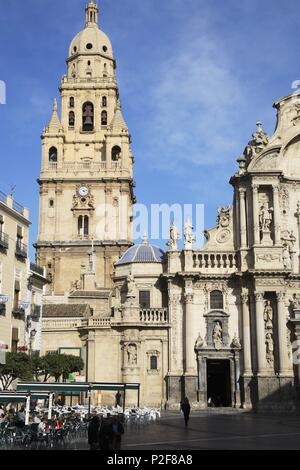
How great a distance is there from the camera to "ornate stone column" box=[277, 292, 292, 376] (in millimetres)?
46375

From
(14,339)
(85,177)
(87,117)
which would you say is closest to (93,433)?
(14,339)

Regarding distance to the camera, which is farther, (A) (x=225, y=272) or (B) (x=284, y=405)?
(A) (x=225, y=272)

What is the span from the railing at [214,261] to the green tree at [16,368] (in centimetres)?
1916

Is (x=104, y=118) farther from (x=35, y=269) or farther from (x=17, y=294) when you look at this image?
(x=17, y=294)

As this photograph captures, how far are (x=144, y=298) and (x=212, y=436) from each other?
24.7 meters

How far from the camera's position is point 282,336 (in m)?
46.9

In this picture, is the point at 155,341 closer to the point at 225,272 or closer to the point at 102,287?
the point at 225,272

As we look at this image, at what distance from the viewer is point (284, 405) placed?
→ 45750 mm

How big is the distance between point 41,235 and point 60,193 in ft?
18.1

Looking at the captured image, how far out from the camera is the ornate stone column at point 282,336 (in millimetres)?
46375

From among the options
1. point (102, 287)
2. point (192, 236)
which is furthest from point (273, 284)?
point (102, 287)

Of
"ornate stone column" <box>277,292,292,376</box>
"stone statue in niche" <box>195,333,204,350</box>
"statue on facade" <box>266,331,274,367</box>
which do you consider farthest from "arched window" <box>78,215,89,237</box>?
"statue on facade" <box>266,331,274,367</box>

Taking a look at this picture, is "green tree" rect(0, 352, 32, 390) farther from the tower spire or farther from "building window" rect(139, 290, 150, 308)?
the tower spire

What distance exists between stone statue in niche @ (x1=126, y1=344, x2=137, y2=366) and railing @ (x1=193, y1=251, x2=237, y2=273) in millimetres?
8033
